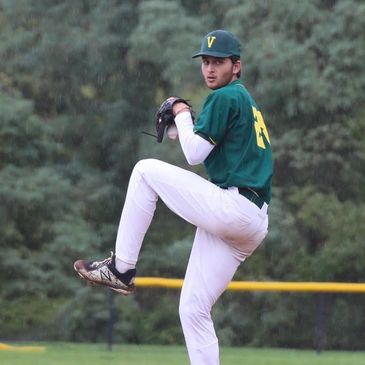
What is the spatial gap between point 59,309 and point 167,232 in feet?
8.94

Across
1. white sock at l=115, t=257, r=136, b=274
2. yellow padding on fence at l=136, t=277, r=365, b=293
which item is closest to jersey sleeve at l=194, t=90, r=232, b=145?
white sock at l=115, t=257, r=136, b=274

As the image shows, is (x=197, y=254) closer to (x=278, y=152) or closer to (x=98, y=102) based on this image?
(x=278, y=152)

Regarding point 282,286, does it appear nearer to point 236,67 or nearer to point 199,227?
point 199,227

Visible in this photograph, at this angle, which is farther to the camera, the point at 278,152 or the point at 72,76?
the point at 72,76

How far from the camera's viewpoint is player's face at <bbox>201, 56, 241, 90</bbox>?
19.4 feet

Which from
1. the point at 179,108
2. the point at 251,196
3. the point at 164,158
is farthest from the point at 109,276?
the point at 164,158

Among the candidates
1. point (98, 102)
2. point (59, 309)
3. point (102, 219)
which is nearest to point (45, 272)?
point (59, 309)

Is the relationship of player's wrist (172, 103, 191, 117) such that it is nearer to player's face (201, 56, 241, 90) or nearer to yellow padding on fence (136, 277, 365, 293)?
player's face (201, 56, 241, 90)

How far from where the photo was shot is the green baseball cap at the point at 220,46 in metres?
5.85

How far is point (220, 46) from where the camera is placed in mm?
5863

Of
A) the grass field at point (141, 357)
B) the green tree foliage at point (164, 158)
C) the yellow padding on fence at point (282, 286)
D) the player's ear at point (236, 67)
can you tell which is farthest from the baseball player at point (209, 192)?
the green tree foliage at point (164, 158)

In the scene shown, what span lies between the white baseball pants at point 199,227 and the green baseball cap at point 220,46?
666 mm

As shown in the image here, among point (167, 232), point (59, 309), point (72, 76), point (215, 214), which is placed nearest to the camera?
point (215, 214)

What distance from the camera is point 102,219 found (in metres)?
20.9
